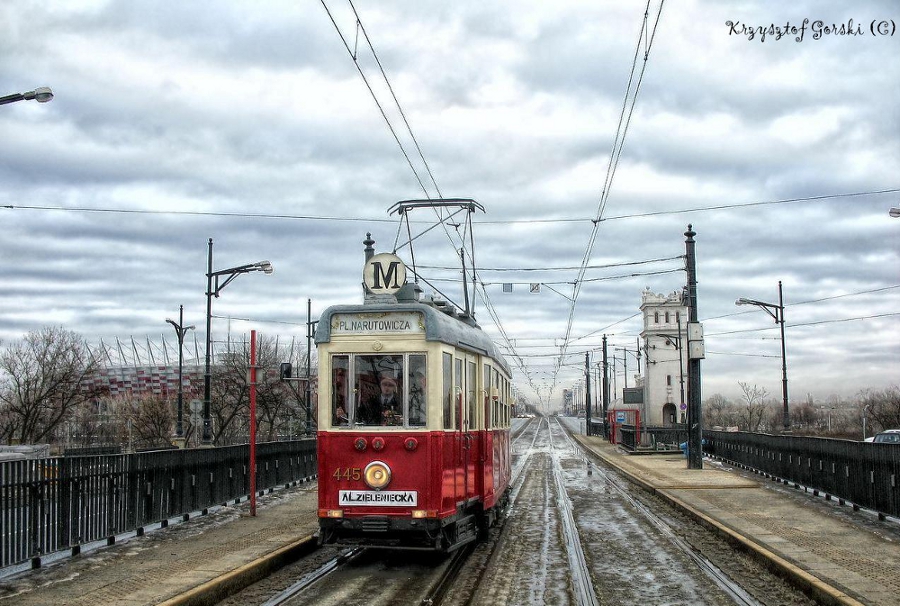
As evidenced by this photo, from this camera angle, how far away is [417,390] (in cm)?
1083

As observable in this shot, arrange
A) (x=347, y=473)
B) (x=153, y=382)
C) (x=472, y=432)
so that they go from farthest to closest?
(x=153, y=382) → (x=472, y=432) → (x=347, y=473)

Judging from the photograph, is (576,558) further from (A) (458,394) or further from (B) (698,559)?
(A) (458,394)

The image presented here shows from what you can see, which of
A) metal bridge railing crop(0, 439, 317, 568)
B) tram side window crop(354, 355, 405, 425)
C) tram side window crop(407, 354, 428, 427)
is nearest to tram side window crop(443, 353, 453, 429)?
tram side window crop(407, 354, 428, 427)

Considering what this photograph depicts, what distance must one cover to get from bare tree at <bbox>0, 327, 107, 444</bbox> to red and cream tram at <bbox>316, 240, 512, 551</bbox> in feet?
109

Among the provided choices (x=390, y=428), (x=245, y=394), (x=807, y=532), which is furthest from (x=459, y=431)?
(x=245, y=394)

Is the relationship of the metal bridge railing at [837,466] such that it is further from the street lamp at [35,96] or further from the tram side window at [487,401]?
A: the street lamp at [35,96]

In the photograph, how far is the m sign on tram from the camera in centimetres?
1174

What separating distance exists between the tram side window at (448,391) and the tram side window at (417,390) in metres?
0.32

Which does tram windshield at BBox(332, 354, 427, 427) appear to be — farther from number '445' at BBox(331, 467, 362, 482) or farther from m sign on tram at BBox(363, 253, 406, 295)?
m sign on tram at BBox(363, 253, 406, 295)

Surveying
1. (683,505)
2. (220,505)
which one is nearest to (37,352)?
(220,505)

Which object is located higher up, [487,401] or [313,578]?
[487,401]

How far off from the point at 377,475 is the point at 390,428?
1.92 feet

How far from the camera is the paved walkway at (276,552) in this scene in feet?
29.0

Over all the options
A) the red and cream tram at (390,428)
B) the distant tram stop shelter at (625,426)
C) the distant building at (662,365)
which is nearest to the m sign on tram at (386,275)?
the red and cream tram at (390,428)
